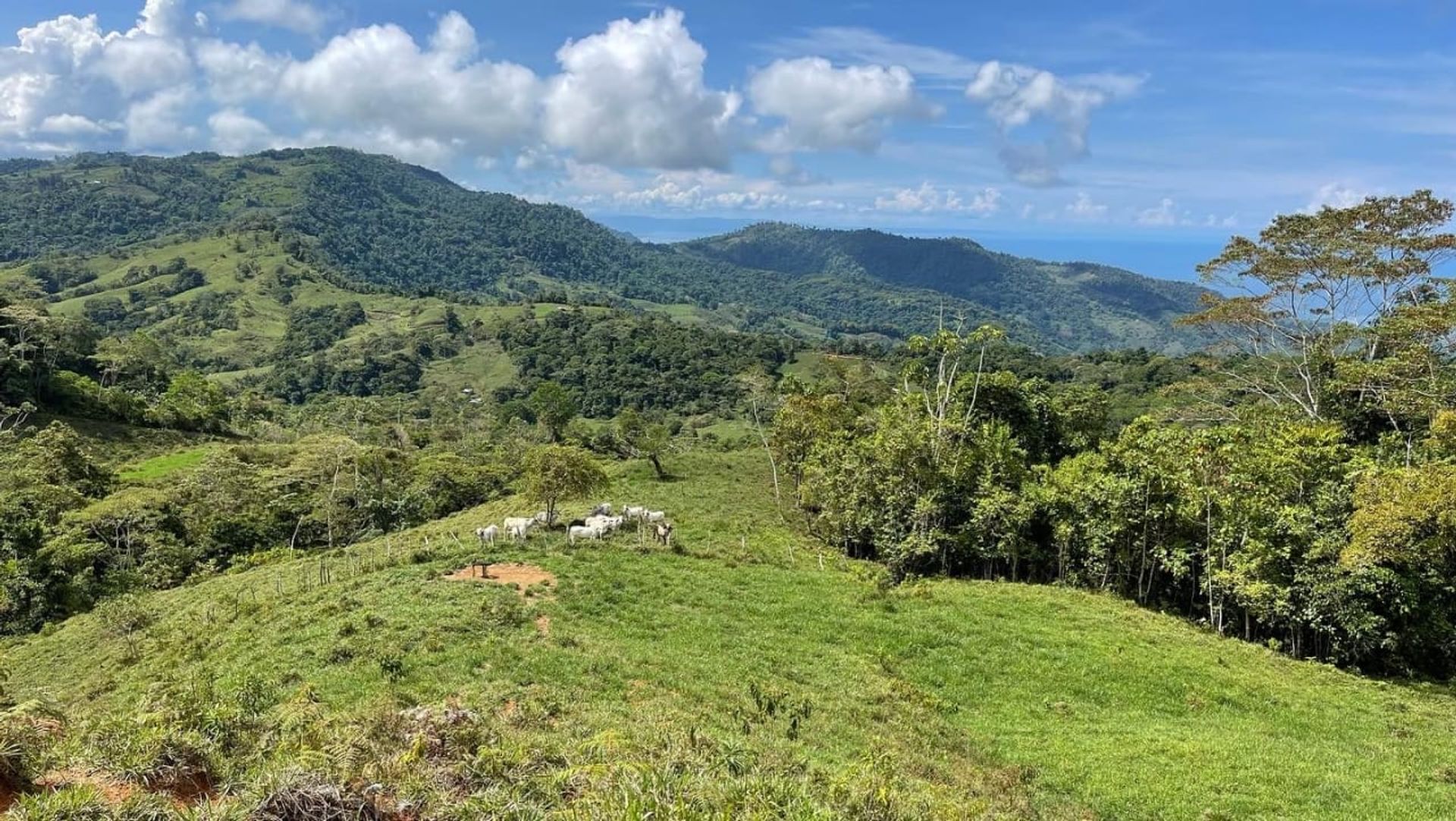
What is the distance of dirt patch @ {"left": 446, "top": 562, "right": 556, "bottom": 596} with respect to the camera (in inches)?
927

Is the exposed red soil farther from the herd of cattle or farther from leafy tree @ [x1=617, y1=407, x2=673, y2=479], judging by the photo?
leafy tree @ [x1=617, y1=407, x2=673, y2=479]

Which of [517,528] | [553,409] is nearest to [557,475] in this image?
[517,528]

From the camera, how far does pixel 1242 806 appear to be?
1333 centimetres

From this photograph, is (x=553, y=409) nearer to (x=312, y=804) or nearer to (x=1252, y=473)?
(x=1252, y=473)

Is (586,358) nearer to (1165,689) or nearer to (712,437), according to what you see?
(712,437)

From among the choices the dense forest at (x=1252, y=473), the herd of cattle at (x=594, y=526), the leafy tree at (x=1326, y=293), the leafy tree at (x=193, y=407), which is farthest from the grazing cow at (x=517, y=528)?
the leafy tree at (x=193, y=407)

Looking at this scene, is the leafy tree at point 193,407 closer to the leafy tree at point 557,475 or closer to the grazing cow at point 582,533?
the leafy tree at point 557,475

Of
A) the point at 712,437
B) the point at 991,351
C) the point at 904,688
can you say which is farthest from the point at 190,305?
the point at 904,688

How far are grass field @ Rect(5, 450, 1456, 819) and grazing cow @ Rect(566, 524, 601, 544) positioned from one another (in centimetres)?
67

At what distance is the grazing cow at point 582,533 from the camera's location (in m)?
29.1

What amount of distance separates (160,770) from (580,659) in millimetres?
9777

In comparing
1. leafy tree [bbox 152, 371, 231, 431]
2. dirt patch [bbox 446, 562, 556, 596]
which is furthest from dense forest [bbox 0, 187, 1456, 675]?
dirt patch [bbox 446, 562, 556, 596]

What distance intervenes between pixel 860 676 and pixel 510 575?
12.0 metres

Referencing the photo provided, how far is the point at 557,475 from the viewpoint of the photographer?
103 feet
